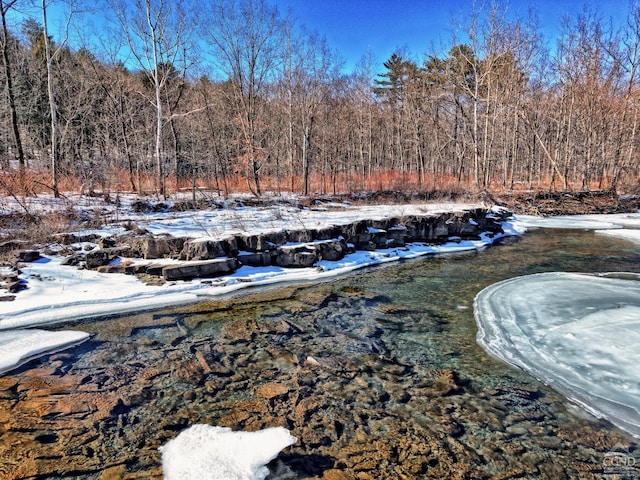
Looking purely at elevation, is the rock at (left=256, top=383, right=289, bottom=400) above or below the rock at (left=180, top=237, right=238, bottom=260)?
below

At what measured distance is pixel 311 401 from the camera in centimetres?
330

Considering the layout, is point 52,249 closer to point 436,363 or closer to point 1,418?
point 1,418

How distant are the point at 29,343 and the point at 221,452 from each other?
3314 mm

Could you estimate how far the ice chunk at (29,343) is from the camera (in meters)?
3.95

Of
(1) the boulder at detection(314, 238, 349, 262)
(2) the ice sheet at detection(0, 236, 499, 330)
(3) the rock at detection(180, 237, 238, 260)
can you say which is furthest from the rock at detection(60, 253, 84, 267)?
(1) the boulder at detection(314, 238, 349, 262)

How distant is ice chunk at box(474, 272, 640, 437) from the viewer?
3334 mm

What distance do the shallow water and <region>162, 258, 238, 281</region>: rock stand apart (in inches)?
50.5

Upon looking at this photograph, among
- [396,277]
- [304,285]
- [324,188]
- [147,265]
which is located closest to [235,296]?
[304,285]

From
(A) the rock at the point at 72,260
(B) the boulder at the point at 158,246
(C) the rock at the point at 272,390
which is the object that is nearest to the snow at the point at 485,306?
(A) the rock at the point at 72,260

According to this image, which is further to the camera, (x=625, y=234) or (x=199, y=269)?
(x=625, y=234)

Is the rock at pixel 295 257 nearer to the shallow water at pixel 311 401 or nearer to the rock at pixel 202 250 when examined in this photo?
the rock at pixel 202 250
